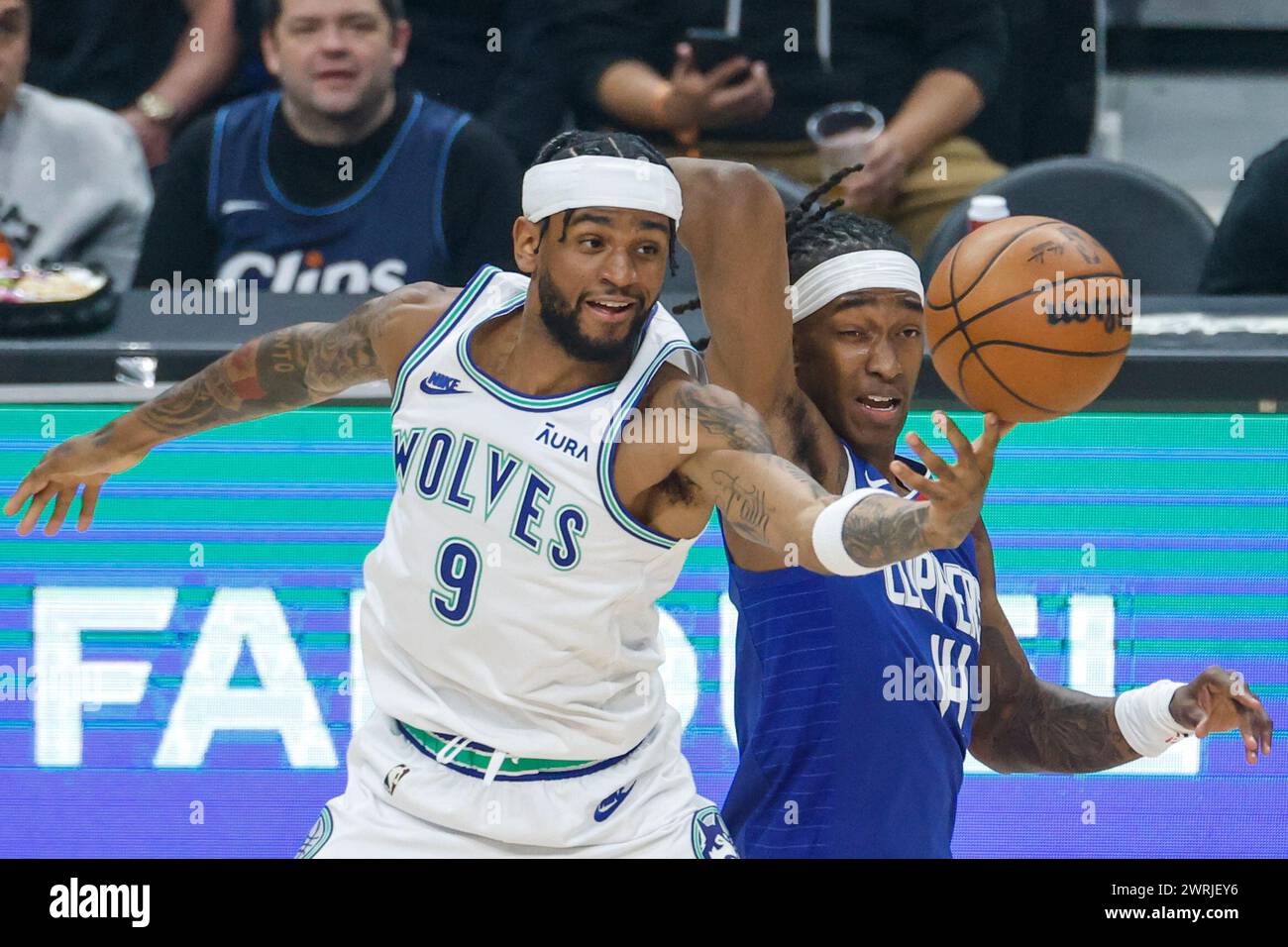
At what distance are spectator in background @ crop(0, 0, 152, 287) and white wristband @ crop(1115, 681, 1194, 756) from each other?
342 centimetres

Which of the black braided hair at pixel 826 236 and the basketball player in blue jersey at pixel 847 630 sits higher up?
the black braided hair at pixel 826 236

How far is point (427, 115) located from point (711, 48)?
3.07 ft

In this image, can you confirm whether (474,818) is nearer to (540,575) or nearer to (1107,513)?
(540,575)

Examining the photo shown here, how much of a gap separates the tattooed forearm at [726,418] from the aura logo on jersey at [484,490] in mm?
287

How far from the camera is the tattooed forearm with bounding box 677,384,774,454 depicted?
Answer: 3357mm

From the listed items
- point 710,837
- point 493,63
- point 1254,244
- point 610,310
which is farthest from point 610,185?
point 493,63

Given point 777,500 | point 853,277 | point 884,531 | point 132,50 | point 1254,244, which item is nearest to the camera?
point 884,531

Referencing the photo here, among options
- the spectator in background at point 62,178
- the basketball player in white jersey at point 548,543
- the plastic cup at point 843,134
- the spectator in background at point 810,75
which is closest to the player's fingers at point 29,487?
the basketball player in white jersey at point 548,543

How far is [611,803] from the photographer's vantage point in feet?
12.0

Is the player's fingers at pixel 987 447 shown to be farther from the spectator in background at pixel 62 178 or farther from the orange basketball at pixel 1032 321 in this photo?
the spectator in background at pixel 62 178

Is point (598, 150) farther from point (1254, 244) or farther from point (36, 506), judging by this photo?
point (1254, 244)

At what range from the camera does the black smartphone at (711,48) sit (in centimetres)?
596
